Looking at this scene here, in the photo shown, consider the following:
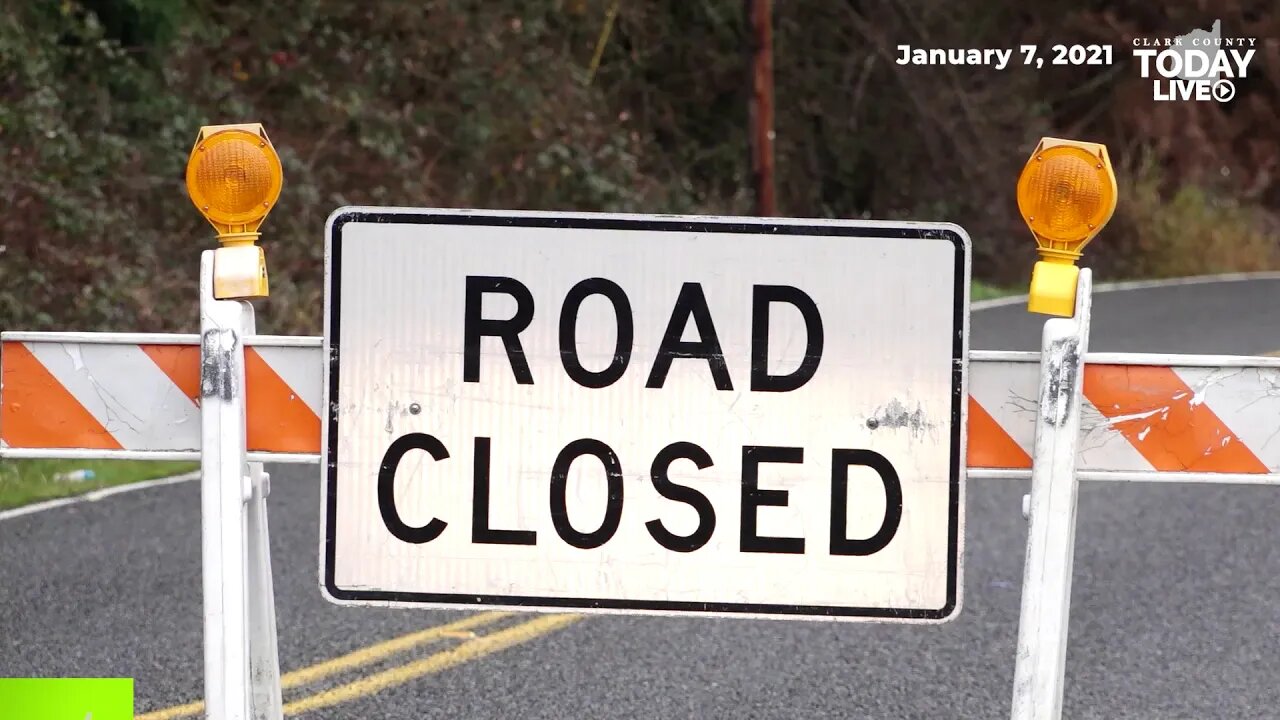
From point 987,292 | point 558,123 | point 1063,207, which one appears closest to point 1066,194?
point 1063,207

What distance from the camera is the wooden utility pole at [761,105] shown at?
23.4 m

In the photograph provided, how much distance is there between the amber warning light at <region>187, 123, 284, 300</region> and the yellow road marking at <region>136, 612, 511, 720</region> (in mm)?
1783

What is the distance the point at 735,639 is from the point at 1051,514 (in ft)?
8.44

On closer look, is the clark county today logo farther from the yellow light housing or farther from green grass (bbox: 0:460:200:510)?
the yellow light housing

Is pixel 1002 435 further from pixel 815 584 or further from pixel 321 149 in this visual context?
pixel 321 149

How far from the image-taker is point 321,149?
17797 mm

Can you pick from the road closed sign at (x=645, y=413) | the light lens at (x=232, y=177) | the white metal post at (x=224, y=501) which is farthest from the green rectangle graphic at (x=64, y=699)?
the light lens at (x=232, y=177)

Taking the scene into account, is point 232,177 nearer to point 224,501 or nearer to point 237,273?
point 237,273

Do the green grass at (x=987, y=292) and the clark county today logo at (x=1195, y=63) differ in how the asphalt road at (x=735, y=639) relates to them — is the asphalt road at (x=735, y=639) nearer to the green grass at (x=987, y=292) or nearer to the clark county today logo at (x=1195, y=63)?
the green grass at (x=987, y=292)

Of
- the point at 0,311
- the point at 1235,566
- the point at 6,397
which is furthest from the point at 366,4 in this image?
the point at 6,397

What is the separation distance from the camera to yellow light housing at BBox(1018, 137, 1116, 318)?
3051 mm

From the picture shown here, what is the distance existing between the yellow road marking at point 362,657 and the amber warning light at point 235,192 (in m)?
1.78

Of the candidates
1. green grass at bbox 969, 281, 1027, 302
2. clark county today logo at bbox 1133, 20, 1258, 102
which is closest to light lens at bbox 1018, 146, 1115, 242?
green grass at bbox 969, 281, 1027, 302

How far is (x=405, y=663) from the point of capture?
5.18m
